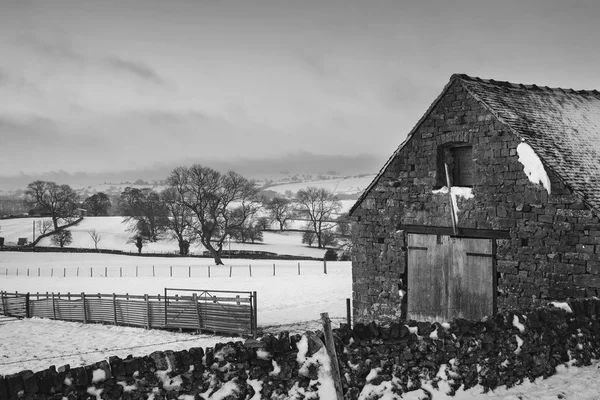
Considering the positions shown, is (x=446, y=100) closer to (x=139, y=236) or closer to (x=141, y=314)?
(x=141, y=314)

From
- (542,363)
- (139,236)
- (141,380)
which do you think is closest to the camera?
(141,380)

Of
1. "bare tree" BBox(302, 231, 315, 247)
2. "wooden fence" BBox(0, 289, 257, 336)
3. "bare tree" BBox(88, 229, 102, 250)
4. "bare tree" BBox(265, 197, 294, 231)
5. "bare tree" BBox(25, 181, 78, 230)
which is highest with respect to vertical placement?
"bare tree" BBox(25, 181, 78, 230)

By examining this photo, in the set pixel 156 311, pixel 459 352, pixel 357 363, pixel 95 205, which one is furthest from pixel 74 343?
pixel 95 205

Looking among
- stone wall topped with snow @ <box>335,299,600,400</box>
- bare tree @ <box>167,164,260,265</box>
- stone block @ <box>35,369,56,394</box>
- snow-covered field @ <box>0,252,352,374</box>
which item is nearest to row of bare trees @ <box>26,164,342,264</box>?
bare tree @ <box>167,164,260,265</box>

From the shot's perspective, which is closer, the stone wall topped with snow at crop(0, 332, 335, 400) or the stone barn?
the stone wall topped with snow at crop(0, 332, 335, 400)

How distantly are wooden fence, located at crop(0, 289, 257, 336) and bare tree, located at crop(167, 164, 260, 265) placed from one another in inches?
1210

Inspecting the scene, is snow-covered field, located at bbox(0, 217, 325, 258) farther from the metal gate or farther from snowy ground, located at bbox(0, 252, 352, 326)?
the metal gate

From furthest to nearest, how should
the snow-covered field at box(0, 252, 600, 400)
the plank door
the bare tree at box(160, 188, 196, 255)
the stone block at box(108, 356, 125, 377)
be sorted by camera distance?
the bare tree at box(160, 188, 196, 255)
the plank door
the snow-covered field at box(0, 252, 600, 400)
the stone block at box(108, 356, 125, 377)

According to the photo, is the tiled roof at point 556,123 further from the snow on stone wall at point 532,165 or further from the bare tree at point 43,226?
the bare tree at point 43,226

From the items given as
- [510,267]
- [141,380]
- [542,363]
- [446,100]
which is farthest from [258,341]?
[446,100]

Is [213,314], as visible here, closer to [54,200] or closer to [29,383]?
[29,383]

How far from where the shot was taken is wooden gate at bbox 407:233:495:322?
46.0 ft

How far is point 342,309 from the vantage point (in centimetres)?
2588

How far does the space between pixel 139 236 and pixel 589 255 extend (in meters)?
71.4
